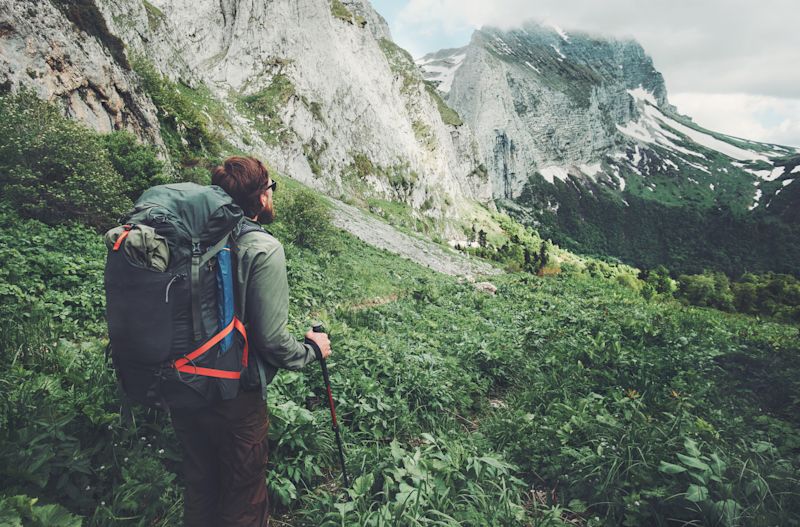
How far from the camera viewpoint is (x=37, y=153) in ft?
29.4

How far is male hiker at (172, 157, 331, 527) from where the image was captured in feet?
8.87

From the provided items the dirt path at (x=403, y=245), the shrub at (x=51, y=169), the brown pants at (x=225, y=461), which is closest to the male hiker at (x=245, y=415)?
the brown pants at (x=225, y=461)

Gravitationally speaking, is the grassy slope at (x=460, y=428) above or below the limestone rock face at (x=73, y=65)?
below

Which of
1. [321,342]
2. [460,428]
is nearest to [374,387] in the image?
[460,428]

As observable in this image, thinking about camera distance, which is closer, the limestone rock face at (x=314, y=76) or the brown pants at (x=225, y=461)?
the brown pants at (x=225, y=461)

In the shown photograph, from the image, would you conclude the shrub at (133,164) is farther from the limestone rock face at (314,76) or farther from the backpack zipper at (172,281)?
the limestone rock face at (314,76)

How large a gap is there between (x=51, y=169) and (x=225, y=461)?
1032 centimetres

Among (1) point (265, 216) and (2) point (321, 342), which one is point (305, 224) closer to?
(1) point (265, 216)

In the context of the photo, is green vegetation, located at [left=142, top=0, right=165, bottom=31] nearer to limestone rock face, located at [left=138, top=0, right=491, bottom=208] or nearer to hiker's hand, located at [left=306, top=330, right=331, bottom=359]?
limestone rock face, located at [left=138, top=0, right=491, bottom=208]

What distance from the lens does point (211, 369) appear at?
8.39 ft

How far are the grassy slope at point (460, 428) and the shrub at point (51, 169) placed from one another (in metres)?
1.60

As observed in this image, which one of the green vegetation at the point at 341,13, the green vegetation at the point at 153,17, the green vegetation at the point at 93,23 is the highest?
the green vegetation at the point at 341,13

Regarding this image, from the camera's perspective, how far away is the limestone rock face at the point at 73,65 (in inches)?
475

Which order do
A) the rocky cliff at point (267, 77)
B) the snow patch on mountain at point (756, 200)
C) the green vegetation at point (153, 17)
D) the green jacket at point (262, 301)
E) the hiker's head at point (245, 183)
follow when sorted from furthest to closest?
the snow patch on mountain at point (756, 200) → the green vegetation at point (153, 17) → the rocky cliff at point (267, 77) → the hiker's head at point (245, 183) → the green jacket at point (262, 301)
